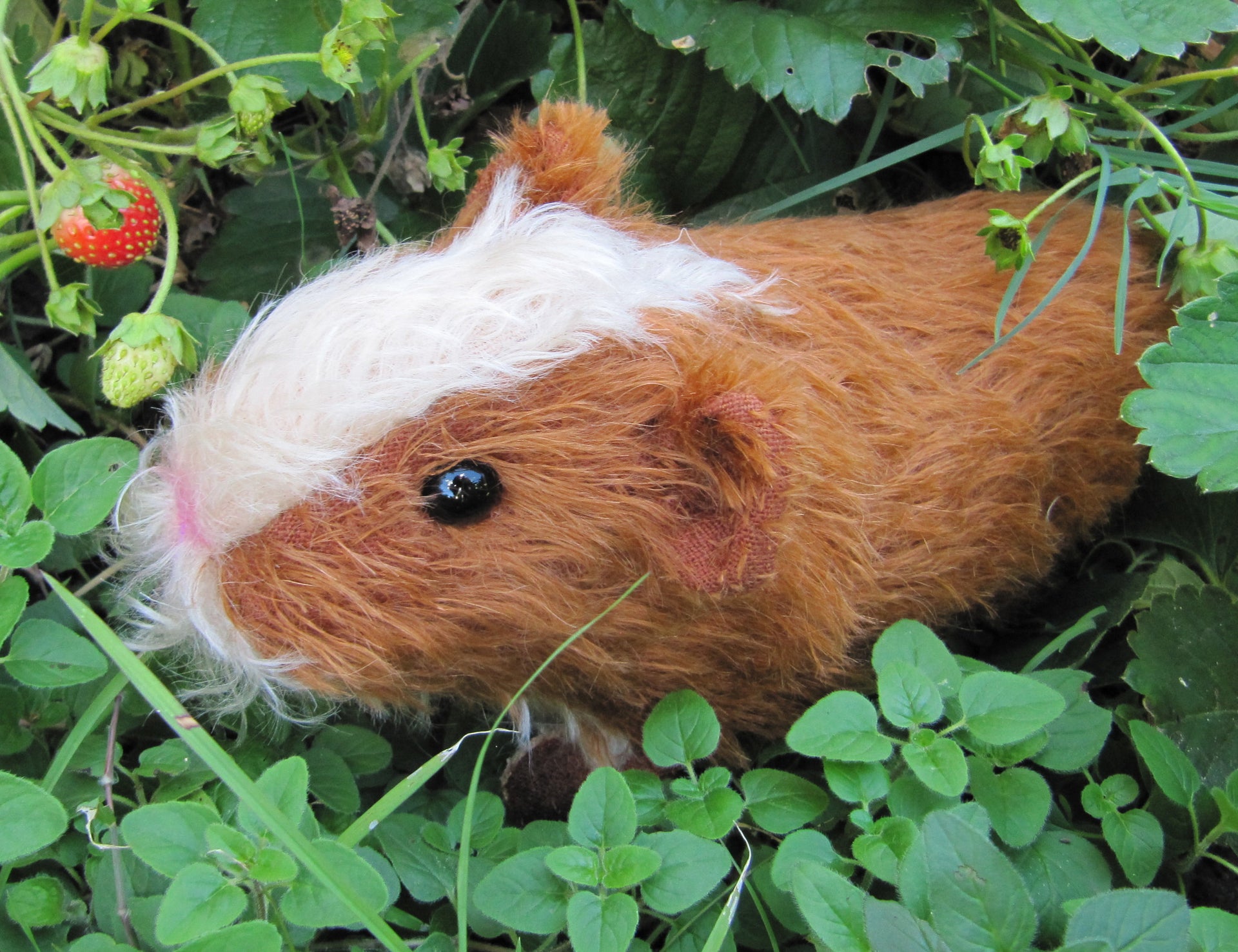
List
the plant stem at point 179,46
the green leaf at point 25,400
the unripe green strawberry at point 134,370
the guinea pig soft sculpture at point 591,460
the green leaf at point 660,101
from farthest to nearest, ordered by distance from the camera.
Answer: the green leaf at point 660,101, the plant stem at point 179,46, the green leaf at point 25,400, the unripe green strawberry at point 134,370, the guinea pig soft sculpture at point 591,460

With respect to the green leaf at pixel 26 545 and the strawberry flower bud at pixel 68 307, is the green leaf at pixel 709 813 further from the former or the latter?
the strawberry flower bud at pixel 68 307

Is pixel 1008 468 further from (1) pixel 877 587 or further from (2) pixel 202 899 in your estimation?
(2) pixel 202 899

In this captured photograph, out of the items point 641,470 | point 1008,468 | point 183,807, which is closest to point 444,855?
point 183,807

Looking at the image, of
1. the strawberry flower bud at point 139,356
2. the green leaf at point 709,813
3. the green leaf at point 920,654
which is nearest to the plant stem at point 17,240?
the strawberry flower bud at point 139,356

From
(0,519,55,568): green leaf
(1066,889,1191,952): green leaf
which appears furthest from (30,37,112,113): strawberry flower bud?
(1066,889,1191,952): green leaf

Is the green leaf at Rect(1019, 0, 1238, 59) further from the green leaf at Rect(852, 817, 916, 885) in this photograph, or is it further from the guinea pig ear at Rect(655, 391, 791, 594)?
the green leaf at Rect(852, 817, 916, 885)

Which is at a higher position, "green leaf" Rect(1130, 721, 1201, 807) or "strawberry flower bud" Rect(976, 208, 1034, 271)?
"strawberry flower bud" Rect(976, 208, 1034, 271)
